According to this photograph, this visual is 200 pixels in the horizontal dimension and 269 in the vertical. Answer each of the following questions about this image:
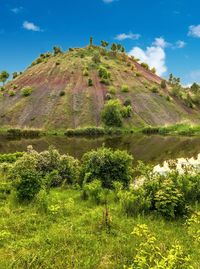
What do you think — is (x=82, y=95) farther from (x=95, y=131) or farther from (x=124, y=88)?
(x=95, y=131)

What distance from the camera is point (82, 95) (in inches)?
3824

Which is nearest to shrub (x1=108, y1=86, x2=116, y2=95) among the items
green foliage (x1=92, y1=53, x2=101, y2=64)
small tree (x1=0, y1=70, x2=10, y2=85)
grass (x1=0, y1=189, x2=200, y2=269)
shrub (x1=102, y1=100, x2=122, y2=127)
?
shrub (x1=102, y1=100, x2=122, y2=127)

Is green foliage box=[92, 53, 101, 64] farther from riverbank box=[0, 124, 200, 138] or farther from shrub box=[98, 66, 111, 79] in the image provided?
riverbank box=[0, 124, 200, 138]

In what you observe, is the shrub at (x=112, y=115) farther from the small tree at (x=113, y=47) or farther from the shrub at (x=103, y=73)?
the small tree at (x=113, y=47)

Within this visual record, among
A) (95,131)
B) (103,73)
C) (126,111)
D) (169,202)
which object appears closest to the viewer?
(169,202)

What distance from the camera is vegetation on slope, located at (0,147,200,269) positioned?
10.3 meters

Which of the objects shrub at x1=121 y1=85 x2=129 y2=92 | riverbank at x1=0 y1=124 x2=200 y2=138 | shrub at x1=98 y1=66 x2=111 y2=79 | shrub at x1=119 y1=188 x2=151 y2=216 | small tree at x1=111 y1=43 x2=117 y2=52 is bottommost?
shrub at x1=119 y1=188 x2=151 y2=216

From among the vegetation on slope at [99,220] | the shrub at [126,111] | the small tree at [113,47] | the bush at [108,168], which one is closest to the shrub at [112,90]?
the shrub at [126,111]

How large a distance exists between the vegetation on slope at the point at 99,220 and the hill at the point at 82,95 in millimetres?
62501

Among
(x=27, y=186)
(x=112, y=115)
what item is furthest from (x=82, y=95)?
(x=27, y=186)

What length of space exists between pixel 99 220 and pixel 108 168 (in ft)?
23.2

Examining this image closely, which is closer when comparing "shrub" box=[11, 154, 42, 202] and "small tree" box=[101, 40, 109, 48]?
"shrub" box=[11, 154, 42, 202]

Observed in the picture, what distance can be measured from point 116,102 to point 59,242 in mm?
74354

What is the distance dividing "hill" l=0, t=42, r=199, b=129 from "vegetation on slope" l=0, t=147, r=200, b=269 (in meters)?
62.5
